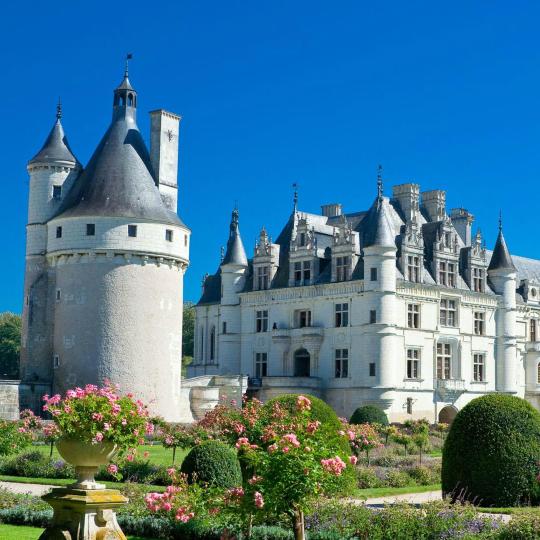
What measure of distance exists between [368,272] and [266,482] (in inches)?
1209

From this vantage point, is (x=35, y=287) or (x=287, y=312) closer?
(x=35, y=287)

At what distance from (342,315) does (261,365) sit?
18.3ft

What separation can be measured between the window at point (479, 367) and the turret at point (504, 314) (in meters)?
1.13

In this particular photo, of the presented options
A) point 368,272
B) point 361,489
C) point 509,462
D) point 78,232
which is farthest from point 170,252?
point 509,462

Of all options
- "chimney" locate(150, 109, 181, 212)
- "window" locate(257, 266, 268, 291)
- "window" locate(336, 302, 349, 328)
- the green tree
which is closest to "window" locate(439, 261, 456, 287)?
"window" locate(336, 302, 349, 328)

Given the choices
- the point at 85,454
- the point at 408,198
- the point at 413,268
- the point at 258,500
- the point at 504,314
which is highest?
the point at 408,198

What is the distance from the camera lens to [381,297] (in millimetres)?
40531

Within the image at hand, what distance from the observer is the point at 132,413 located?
11.0m

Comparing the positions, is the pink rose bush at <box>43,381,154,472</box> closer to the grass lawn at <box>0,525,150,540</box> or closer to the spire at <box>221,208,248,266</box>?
the grass lawn at <box>0,525,150,540</box>

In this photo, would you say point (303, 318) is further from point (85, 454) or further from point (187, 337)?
point (85, 454)

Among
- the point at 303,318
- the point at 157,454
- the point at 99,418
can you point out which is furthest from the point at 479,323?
the point at 99,418

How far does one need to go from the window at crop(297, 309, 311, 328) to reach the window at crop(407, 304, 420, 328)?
4.82 metres

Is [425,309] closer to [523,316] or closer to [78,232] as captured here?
[523,316]

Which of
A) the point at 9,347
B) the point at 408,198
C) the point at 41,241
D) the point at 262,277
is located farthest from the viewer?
the point at 9,347
